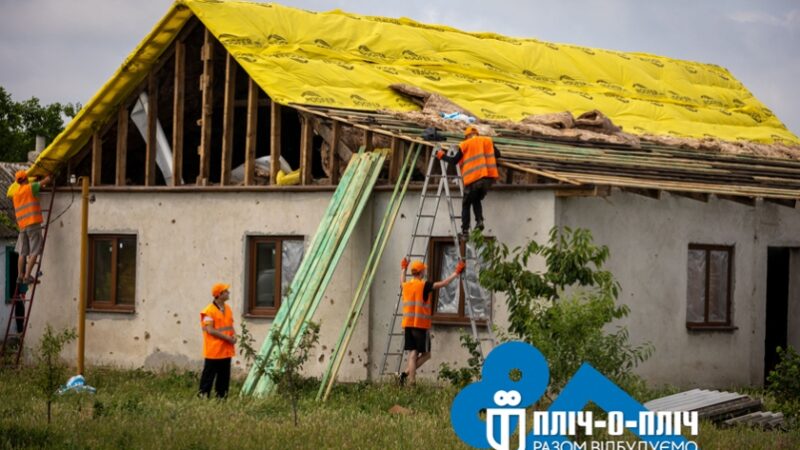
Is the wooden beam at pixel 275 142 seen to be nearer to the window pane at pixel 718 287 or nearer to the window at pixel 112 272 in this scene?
the window at pixel 112 272

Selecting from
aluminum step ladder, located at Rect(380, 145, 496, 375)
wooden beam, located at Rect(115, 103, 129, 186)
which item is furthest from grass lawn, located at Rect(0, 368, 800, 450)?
wooden beam, located at Rect(115, 103, 129, 186)

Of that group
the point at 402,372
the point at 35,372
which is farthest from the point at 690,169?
the point at 35,372

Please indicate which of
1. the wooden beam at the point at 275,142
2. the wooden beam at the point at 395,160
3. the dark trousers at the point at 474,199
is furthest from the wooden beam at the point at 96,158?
the dark trousers at the point at 474,199

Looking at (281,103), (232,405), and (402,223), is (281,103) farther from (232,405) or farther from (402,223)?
(232,405)

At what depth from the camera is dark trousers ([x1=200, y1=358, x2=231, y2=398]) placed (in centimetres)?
1831

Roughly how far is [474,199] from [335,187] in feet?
9.40

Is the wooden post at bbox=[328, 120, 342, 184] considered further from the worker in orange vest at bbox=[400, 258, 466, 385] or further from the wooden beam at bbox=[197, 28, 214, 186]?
the wooden beam at bbox=[197, 28, 214, 186]

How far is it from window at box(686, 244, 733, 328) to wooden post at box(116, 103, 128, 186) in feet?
30.3

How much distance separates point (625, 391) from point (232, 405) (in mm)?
5810

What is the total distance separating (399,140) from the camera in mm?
20438

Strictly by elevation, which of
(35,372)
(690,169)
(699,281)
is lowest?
(35,372)

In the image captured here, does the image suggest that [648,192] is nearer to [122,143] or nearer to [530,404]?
Answer: [530,404]

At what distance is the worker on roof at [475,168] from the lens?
18719 millimetres

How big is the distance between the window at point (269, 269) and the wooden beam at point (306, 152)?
906mm
